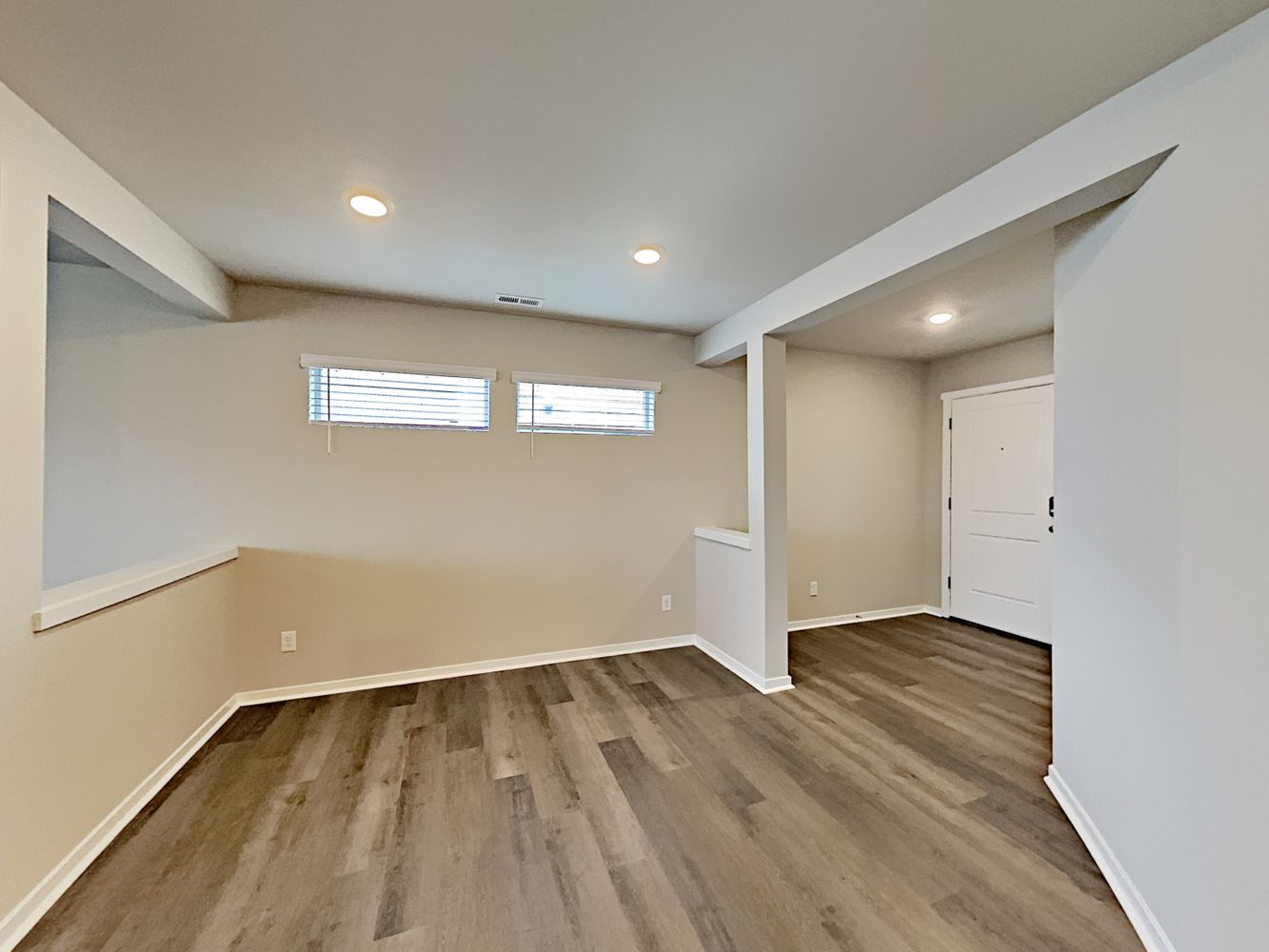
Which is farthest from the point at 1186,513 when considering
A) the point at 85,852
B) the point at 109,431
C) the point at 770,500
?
the point at 109,431

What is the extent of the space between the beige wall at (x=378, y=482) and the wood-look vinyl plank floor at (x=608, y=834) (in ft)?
1.87

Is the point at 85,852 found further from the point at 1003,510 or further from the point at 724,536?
the point at 1003,510

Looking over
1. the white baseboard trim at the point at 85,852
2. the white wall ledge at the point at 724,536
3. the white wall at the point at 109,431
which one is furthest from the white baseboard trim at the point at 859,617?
the white wall at the point at 109,431

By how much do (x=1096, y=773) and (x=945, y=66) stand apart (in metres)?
2.31

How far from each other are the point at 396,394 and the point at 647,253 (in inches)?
72.6

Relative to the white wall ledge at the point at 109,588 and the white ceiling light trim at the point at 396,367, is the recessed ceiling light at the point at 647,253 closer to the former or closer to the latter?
the white ceiling light trim at the point at 396,367

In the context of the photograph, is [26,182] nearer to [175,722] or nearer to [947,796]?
[175,722]

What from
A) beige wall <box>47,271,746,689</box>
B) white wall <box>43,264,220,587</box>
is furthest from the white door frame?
white wall <box>43,264,220,587</box>

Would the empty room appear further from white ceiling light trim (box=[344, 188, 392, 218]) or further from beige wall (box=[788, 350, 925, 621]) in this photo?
beige wall (box=[788, 350, 925, 621])

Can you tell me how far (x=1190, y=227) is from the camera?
1.31 meters

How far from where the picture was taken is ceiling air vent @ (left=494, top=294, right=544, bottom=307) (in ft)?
10.1

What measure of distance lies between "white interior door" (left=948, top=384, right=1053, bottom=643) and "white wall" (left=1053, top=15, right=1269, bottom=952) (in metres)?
2.59

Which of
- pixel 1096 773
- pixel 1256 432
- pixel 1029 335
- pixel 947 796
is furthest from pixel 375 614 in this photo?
pixel 1029 335

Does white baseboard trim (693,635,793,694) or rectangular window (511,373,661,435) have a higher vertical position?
rectangular window (511,373,661,435)
